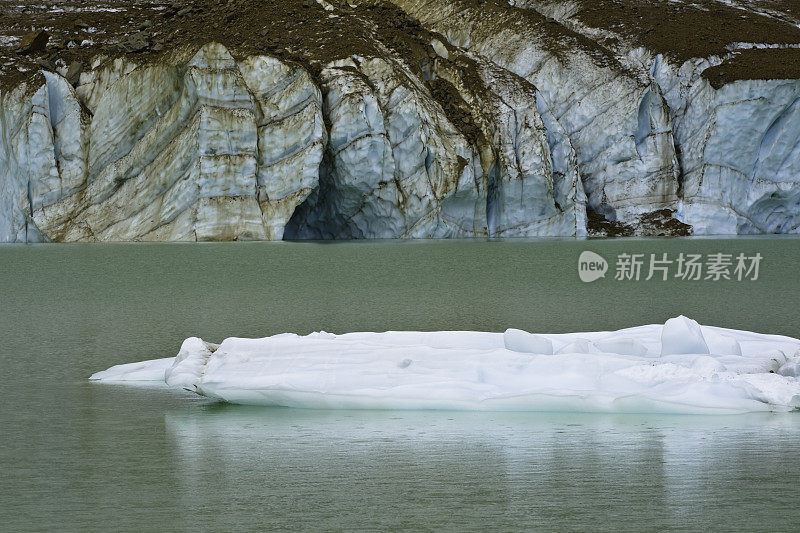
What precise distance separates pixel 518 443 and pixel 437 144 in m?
30.9

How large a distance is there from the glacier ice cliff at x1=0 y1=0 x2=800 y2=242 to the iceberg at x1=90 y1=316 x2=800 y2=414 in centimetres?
2665

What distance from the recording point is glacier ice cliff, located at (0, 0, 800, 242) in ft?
116

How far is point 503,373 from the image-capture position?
7730 millimetres

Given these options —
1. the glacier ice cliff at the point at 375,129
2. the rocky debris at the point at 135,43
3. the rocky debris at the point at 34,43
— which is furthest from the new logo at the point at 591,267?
the rocky debris at the point at 34,43

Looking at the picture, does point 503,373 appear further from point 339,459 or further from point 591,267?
point 591,267

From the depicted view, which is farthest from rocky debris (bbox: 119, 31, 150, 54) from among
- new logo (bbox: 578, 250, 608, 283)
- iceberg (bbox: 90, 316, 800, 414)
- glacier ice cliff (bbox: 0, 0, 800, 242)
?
iceberg (bbox: 90, 316, 800, 414)

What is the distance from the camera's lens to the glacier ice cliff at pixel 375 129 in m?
35.3

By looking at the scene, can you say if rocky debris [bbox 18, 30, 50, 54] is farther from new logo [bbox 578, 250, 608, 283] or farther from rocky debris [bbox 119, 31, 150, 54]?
new logo [bbox 578, 250, 608, 283]

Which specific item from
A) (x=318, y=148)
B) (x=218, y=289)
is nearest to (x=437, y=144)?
(x=318, y=148)

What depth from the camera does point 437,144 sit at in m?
36.8

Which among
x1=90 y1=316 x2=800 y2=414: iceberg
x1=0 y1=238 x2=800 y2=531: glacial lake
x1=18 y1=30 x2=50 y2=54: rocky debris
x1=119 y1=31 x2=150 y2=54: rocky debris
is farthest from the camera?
x1=18 y1=30 x2=50 y2=54: rocky debris

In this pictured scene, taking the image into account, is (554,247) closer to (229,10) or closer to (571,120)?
(571,120)

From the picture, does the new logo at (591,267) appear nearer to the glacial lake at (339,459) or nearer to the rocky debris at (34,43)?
the glacial lake at (339,459)

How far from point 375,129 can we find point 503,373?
2877 cm
